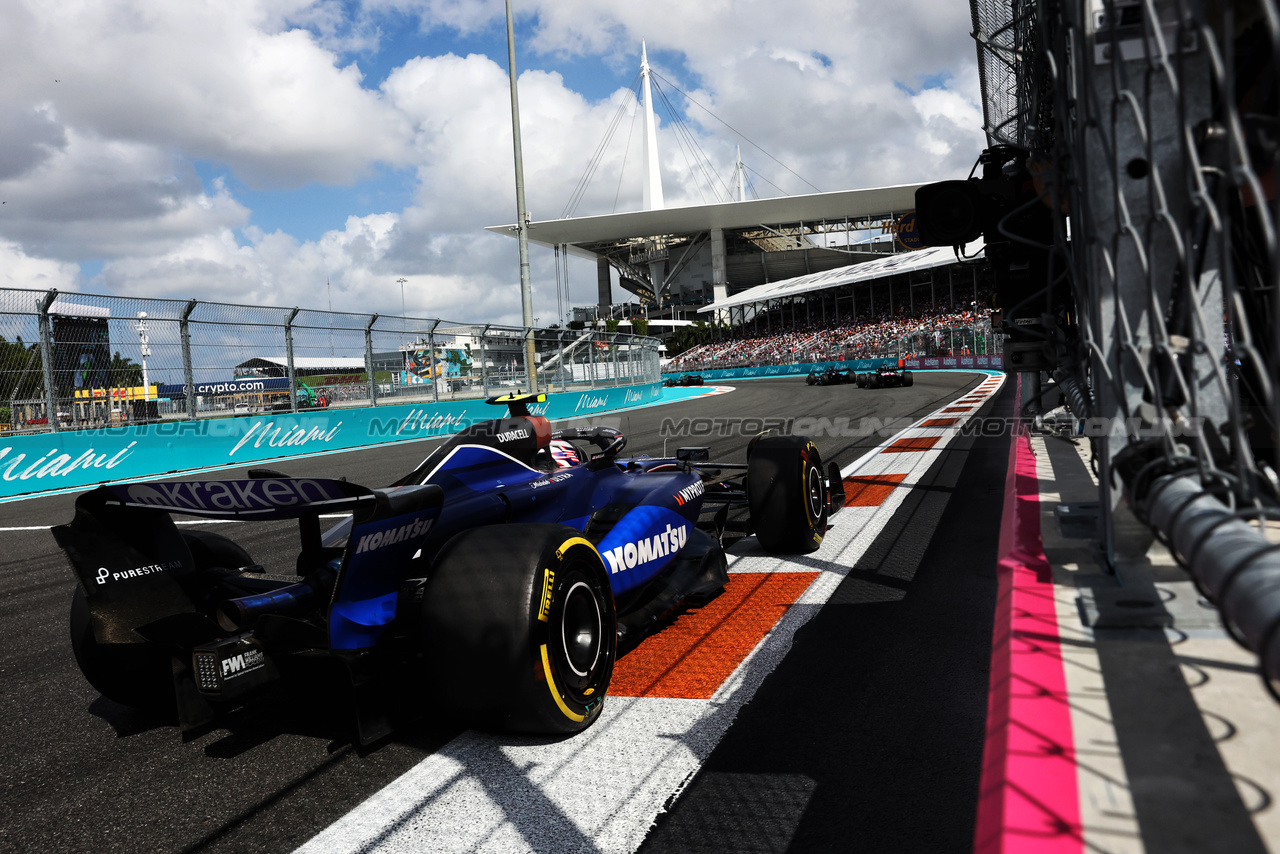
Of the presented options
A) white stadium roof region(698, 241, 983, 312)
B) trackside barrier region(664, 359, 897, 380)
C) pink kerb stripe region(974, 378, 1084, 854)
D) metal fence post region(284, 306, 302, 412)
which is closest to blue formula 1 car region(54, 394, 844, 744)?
pink kerb stripe region(974, 378, 1084, 854)

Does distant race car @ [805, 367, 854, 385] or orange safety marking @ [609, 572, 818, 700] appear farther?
distant race car @ [805, 367, 854, 385]

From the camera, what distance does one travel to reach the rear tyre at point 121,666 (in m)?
3.10

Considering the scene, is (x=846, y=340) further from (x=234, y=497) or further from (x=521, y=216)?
(x=234, y=497)

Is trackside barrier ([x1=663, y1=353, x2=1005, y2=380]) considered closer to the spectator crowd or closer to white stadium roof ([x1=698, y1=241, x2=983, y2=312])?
the spectator crowd

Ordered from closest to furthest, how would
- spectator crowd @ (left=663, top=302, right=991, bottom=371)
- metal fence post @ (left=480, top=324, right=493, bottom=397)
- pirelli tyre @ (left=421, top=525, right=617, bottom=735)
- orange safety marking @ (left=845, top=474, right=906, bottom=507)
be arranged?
1. pirelli tyre @ (left=421, top=525, right=617, bottom=735)
2. orange safety marking @ (left=845, top=474, right=906, bottom=507)
3. metal fence post @ (left=480, top=324, right=493, bottom=397)
4. spectator crowd @ (left=663, top=302, right=991, bottom=371)

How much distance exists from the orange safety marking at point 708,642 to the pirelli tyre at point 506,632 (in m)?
0.51

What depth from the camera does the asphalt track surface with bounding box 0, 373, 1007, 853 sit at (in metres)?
2.35

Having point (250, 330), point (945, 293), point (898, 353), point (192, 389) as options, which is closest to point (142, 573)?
point (192, 389)

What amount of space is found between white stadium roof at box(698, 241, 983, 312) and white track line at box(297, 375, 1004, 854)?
167ft

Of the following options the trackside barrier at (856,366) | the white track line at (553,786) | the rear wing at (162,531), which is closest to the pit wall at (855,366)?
the trackside barrier at (856,366)

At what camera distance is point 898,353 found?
50656 millimetres

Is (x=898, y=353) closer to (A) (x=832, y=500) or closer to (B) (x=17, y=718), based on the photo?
(A) (x=832, y=500)

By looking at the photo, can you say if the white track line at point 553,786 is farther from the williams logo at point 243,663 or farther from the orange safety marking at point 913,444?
the orange safety marking at point 913,444

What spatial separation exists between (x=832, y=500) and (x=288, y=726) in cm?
399
